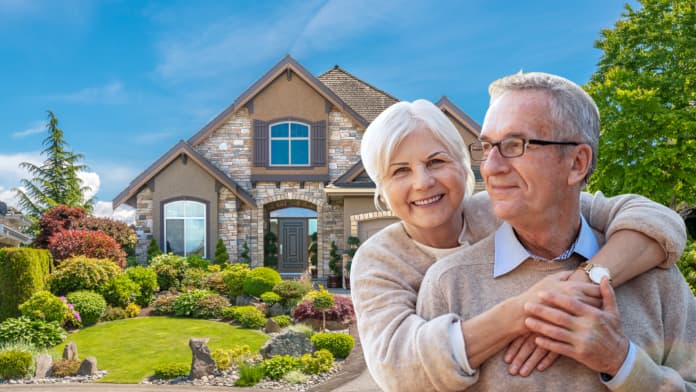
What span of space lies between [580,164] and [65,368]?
30.4 feet

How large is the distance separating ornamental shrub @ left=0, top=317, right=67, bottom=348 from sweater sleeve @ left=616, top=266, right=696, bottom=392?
37.1 feet

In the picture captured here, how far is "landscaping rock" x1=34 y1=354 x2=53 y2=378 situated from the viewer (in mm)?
9023

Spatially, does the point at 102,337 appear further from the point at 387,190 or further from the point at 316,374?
the point at 387,190

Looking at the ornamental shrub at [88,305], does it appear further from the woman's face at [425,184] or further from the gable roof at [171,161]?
the woman's face at [425,184]

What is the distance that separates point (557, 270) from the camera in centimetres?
183

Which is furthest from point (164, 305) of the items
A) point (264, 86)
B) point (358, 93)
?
point (358, 93)

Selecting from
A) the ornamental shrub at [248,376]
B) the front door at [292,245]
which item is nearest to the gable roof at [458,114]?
the front door at [292,245]

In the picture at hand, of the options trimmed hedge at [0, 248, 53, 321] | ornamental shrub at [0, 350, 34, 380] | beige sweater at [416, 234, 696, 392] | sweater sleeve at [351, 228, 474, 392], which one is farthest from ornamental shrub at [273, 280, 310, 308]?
beige sweater at [416, 234, 696, 392]

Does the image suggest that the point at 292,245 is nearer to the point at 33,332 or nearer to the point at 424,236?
the point at 33,332

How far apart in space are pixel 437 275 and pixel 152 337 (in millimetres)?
10614

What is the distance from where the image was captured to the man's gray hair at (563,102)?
1.72 metres

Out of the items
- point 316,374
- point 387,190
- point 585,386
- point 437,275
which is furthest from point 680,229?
point 316,374

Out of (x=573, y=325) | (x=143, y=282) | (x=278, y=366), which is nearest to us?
(x=573, y=325)

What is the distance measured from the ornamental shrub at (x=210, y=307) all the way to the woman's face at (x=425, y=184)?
1185 centimetres
